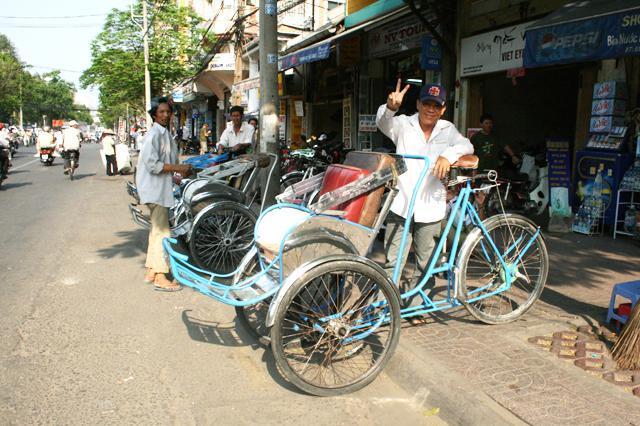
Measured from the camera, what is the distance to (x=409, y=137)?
3.86 meters

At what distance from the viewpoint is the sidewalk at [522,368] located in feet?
9.22

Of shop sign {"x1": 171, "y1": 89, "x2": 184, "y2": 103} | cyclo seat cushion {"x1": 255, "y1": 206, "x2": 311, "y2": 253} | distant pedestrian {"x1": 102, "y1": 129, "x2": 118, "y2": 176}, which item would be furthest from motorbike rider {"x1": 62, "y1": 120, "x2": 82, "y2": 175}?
cyclo seat cushion {"x1": 255, "y1": 206, "x2": 311, "y2": 253}

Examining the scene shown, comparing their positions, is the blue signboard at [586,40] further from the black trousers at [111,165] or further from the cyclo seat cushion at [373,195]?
the black trousers at [111,165]

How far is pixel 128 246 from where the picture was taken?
7.27 meters

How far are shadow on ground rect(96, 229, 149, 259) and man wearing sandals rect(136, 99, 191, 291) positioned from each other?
1.58m

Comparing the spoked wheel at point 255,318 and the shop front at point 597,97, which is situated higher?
the shop front at point 597,97

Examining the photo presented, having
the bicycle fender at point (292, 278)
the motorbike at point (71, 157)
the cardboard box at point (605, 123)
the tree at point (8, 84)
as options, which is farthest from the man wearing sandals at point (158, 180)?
the tree at point (8, 84)

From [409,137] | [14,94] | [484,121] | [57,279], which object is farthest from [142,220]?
[14,94]

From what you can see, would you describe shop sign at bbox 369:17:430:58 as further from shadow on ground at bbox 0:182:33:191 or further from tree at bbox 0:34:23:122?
tree at bbox 0:34:23:122

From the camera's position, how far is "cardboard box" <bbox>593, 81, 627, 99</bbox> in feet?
23.9

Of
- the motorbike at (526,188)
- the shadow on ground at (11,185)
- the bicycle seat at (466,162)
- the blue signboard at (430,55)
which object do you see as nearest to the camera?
the bicycle seat at (466,162)

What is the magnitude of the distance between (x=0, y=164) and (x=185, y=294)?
11230 millimetres

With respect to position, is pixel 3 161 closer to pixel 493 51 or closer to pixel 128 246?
pixel 128 246

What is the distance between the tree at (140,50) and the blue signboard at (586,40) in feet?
66.9
